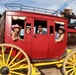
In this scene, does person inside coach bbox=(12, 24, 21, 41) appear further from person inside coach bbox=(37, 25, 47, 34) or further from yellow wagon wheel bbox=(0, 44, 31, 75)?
person inside coach bbox=(37, 25, 47, 34)

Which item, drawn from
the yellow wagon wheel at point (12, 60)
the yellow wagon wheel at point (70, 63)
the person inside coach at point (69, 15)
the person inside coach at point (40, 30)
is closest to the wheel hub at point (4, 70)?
the yellow wagon wheel at point (12, 60)

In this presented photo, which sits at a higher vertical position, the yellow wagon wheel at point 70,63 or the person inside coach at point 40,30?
the person inside coach at point 40,30

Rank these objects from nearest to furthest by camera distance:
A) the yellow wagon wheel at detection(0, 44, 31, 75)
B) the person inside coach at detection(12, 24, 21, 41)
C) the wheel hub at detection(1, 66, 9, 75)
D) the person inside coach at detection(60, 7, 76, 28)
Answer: the wheel hub at detection(1, 66, 9, 75), the yellow wagon wheel at detection(0, 44, 31, 75), the person inside coach at detection(12, 24, 21, 41), the person inside coach at detection(60, 7, 76, 28)

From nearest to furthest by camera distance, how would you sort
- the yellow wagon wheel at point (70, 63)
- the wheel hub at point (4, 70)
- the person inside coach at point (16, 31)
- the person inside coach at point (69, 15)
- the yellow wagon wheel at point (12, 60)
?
the wheel hub at point (4, 70) < the yellow wagon wheel at point (12, 60) < the person inside coach at point (16, 31) < the yellow wagon wheel at point (70, 63) < the person inside coach at point (69, 15)

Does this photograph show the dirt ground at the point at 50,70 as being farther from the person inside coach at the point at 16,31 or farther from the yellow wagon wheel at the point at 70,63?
the person inside coach at the point at 16,31

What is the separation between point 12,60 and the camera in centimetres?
879

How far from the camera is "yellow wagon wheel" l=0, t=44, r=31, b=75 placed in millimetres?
8648

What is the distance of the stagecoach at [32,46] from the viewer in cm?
878

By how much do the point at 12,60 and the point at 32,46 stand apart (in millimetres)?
865

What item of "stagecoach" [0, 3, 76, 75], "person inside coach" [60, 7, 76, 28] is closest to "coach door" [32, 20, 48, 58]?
"stagecoach" [0, 3, 76, 75]

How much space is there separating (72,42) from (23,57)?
7.71 feet

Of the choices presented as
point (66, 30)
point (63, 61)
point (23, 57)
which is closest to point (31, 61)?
point (23, 57)

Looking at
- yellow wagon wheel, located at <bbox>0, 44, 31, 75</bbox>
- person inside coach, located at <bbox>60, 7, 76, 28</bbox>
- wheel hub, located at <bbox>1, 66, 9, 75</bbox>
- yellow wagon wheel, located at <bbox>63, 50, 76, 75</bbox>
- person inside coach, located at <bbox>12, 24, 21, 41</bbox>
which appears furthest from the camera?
person inside coach, located at <bbox>60, 7, 76, 28</bbox>

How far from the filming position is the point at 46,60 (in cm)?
971
